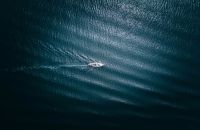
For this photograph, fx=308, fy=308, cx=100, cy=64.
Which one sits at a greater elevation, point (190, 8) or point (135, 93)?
point (190, 8)

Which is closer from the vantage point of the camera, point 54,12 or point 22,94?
point 54,12

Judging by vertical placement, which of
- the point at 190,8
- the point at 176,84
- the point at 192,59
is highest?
the point at 190,8

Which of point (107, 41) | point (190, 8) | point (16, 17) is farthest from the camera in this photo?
point (107, 41)

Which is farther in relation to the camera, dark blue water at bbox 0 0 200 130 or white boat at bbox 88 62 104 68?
white boat at bbox 88 62 104 68

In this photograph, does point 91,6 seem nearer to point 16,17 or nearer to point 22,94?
point 16,17

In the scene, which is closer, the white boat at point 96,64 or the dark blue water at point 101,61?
the dark blue water at point 101,61

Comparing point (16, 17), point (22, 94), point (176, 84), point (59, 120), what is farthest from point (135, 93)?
point (16, 17)

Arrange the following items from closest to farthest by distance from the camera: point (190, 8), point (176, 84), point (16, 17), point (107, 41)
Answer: point (190, 8), point (16, 17), point (107, 41), point (176, 84)

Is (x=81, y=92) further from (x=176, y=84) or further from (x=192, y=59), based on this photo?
(x=192, y=59)
